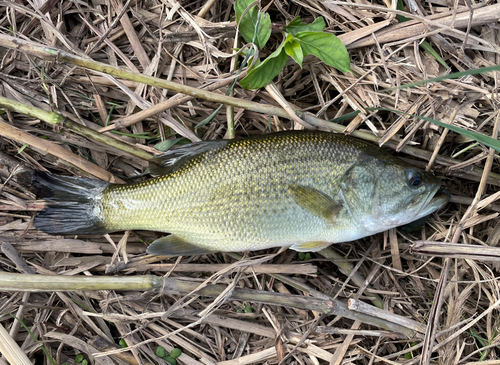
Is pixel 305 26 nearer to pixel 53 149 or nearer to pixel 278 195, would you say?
pixel 278 195

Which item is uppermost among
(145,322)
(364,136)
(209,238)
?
(364,136)

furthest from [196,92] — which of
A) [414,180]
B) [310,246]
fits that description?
[414,180]

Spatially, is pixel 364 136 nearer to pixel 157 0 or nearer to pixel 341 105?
pixel 341 105

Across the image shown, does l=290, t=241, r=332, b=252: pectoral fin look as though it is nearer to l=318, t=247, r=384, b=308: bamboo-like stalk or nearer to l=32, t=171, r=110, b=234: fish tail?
l=318, t=247, r=384, b=308: bamboo-like stalk

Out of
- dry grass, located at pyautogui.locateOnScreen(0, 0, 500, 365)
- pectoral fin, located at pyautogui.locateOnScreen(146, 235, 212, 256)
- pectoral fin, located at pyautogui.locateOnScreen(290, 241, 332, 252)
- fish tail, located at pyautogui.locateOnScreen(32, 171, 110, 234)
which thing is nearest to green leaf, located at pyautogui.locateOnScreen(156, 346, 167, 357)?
dry grass, located at pyautogui.locateOnScreen(0, 0, 500, 365)

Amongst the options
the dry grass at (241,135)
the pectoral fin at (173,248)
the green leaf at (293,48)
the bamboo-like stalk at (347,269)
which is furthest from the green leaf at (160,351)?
the green leaf at (293,48)

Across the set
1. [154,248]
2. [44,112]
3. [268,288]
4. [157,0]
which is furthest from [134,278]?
[157,0]
